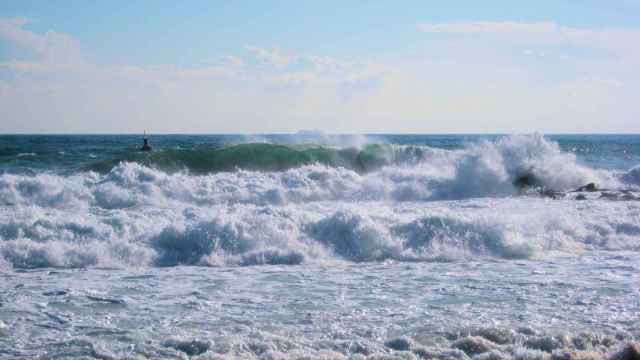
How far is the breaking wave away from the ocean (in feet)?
0.15

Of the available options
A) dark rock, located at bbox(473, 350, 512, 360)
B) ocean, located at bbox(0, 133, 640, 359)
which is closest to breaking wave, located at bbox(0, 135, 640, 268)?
ocean, located at bbox(0, 133, 640, 359)

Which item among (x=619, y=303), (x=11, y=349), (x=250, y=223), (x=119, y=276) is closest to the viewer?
(x=11, y=349)

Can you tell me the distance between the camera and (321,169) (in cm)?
2128

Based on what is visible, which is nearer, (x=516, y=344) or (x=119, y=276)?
(x=516, y=344)

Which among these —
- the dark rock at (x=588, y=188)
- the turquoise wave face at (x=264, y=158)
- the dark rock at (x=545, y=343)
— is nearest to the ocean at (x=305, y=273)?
the dark rock at (x=545, y=343)

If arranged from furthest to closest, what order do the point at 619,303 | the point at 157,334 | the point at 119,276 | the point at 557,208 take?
the point at 557,208, the point at 119,276, the point at 619,303, the point at 157,334

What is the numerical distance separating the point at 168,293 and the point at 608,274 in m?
5.71

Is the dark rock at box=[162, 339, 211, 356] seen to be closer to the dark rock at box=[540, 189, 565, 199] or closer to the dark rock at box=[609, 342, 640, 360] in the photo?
the dark rock at box=[609, 342, 640, 360]

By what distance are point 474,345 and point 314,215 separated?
6.85 m

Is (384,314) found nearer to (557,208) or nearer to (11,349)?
(11,349)

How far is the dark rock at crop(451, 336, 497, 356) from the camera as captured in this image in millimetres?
6205

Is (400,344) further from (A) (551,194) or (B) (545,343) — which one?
(A) (551,194)

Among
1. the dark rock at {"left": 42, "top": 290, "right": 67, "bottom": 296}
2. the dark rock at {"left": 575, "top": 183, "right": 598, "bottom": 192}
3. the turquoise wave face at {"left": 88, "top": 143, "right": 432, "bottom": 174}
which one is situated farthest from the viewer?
the turquoise wave face at {"left": 88, "top": 143, "right": 432, "bottom": 174}

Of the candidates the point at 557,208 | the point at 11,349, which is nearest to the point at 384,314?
the point at 11,349
